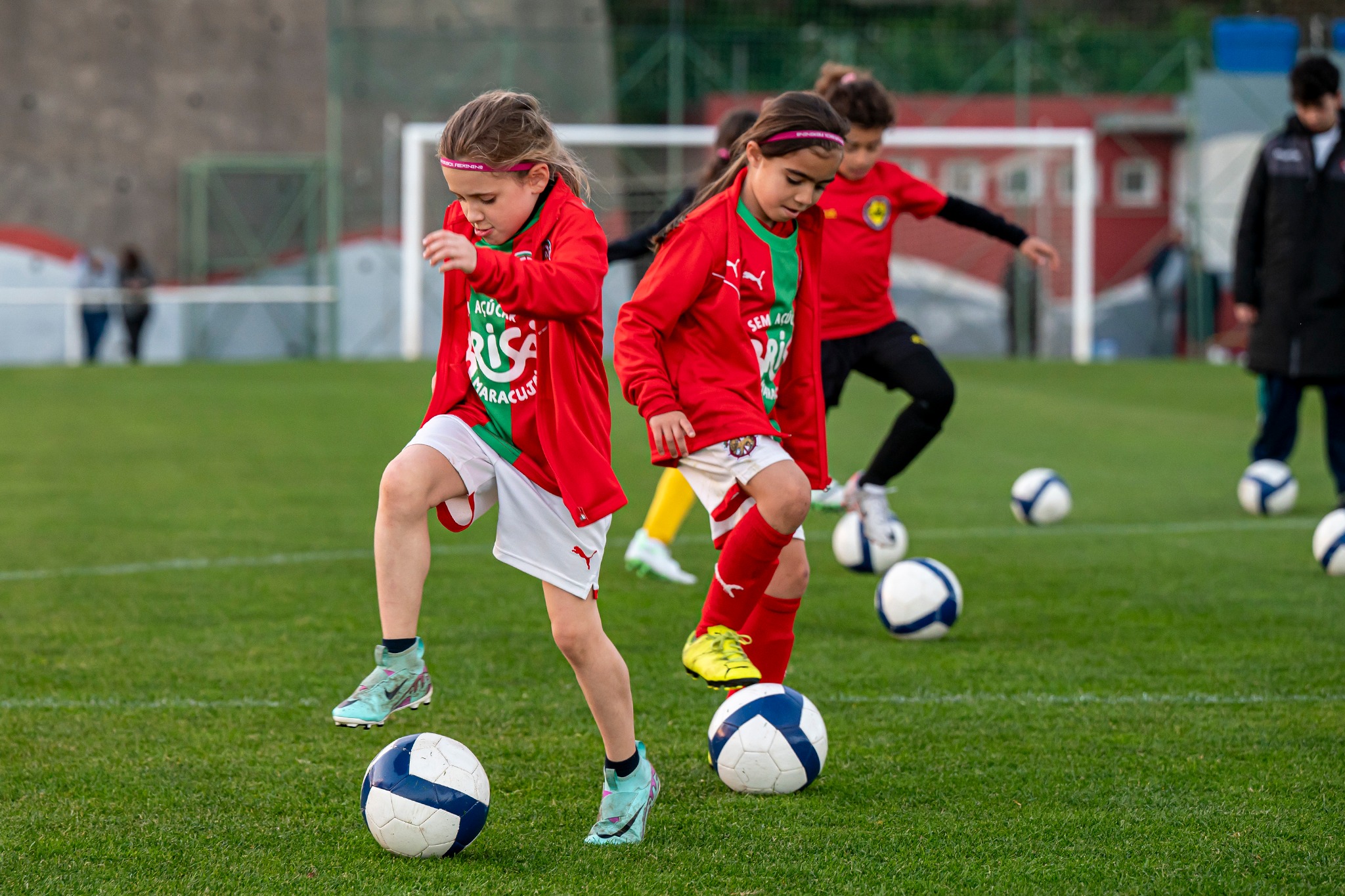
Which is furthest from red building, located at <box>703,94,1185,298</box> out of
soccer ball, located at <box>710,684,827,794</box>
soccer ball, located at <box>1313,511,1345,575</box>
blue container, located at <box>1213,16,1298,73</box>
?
soccer ball, located at <box>710,684,827,794</box>

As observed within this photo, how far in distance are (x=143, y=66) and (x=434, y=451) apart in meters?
29.1

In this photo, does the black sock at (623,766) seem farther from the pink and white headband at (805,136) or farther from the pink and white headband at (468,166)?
the pink and white headband at (805,136)

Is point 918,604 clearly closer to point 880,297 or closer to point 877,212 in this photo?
point 880,297

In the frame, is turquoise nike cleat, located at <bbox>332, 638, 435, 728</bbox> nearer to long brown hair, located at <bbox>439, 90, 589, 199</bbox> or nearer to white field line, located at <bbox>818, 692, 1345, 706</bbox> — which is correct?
long brown hair, located at <bbox>439, 90, 589, 199</bbox>

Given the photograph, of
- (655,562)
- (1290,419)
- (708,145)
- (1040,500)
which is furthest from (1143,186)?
(655,562)

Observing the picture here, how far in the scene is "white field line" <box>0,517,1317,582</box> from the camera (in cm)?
689

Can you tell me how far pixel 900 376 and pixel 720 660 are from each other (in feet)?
8.80

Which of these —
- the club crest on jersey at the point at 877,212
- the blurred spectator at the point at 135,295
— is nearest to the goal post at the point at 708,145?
the blurred spectator at the point at 135,295

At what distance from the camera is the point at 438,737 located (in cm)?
347

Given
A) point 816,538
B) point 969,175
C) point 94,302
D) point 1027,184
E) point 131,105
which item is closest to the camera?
point 816,538

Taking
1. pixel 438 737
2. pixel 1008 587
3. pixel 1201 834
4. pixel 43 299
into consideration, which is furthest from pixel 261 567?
pixel 43 299

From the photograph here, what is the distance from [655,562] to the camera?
666 centimetres

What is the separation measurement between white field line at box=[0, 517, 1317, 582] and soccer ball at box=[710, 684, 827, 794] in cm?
384

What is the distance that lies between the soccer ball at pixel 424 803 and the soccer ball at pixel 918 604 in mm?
2433
